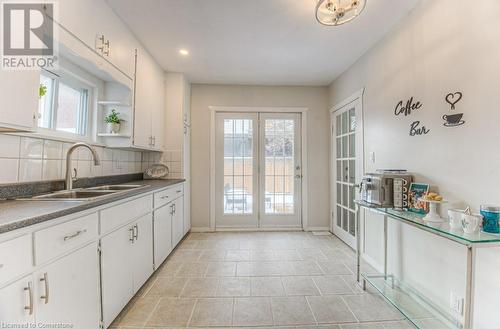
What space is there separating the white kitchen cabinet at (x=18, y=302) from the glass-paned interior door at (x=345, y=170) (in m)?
3.03

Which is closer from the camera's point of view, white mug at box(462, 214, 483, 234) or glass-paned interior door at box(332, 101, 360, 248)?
white mug at box(462, 214, 483, 234)

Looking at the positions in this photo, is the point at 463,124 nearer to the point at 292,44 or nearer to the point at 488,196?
the point at 488,196

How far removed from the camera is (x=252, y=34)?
2.44 metres

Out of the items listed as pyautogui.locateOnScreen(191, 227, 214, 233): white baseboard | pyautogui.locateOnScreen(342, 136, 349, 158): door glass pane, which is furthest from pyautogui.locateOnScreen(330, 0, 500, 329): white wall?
pyautogui.locateOnScreen(191, 227, 214, 233): white baseboard

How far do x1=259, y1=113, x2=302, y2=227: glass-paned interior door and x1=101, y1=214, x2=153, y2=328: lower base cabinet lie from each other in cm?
222

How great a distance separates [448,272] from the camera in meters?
1.68

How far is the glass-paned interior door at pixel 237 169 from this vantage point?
4.00 metres

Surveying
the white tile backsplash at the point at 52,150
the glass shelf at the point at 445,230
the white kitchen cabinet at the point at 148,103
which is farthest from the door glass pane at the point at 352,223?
the white tile backsplash at the point at 52,150

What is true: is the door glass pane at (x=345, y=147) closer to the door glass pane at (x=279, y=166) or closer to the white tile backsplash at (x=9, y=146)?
the door glass pane at (x=279, y=166)

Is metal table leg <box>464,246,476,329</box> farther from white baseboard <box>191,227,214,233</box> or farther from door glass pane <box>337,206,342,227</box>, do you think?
white baseboard <box>191,227,214,233</box>

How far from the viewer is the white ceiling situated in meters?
2.02

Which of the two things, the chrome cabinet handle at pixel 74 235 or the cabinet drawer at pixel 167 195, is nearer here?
the chrome cabinet handle at pixel 74 235

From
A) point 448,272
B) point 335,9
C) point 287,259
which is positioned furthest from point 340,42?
point 287,259

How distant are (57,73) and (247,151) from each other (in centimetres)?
266
